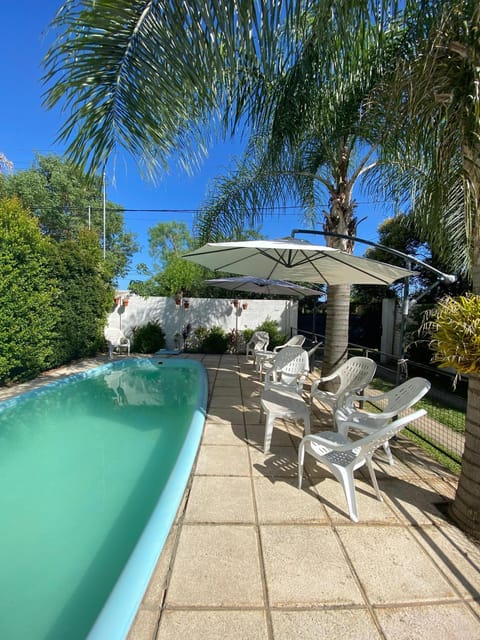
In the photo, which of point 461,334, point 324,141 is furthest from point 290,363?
point 324,141


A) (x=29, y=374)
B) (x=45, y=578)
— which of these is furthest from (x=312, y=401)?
(x=29, y=374)

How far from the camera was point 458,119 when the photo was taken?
2541 mm

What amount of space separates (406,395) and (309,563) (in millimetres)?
1966

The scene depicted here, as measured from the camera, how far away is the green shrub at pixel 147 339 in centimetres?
1172

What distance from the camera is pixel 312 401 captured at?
5785 millimetres

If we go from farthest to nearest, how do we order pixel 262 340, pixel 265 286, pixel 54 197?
pixel 54 197, pixel 262 340, pixel 265 286

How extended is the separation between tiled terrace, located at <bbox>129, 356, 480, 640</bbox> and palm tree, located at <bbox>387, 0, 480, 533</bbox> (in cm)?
58

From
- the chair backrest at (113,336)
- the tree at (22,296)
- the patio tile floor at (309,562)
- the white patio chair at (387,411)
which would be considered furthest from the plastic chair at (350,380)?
the chair backrest at (113,336)

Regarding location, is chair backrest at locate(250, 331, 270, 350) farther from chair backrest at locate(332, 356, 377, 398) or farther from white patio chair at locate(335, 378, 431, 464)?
white patio chair at locate(335, 378, 431, 464)

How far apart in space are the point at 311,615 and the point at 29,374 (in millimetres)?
8077

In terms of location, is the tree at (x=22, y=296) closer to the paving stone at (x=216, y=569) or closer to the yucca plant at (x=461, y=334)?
the paving stone at (x=216, y=569)

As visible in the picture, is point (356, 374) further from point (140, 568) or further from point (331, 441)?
point (140, 568)

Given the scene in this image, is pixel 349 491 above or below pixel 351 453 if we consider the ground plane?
below

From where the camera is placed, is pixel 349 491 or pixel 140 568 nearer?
pixel 140 568
